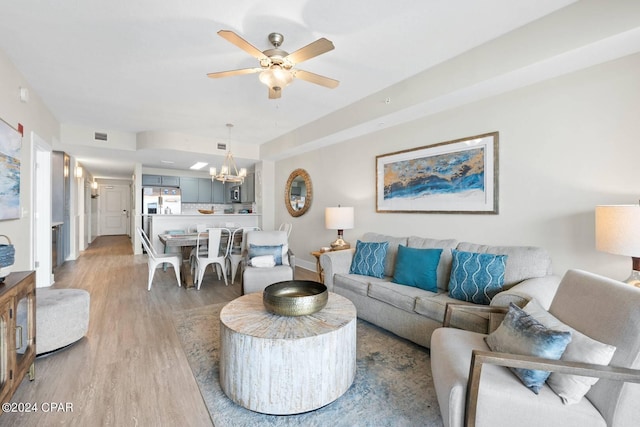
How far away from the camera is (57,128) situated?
4.66 meters

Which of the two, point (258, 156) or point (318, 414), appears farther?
point (258, 156)

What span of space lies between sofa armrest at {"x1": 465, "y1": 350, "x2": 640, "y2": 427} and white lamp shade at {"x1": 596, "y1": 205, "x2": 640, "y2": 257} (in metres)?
1.03

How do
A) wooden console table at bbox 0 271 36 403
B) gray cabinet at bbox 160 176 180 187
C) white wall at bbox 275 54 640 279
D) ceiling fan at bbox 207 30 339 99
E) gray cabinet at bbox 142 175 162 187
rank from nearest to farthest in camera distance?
wooden console table at bbox 0 271 36 403, ceiling fan at bbox 207 30 339 99, white wall at bbox 275 54 640 279, gray cabinet at bbox 142 175 162 187, gray cabinet at bbox 160 176 180 187

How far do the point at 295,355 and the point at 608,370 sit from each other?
53.3 inches

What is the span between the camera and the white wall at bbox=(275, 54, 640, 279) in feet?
6.97

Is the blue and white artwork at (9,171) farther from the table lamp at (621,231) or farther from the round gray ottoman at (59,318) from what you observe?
the table lamp at (621,231)

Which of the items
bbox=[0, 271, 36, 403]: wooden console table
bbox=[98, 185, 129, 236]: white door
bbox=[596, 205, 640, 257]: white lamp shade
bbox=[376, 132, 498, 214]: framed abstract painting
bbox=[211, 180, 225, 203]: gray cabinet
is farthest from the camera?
bbox=[98, 185, 129, 236]: white door

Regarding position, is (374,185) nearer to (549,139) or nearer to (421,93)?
(421,93)

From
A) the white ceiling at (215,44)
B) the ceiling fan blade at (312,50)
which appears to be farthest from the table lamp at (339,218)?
the ceiling fan blade at (312,50)

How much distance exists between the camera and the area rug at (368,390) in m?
1.60

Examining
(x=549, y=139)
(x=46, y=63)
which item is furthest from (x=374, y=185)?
(x=46, y=63)

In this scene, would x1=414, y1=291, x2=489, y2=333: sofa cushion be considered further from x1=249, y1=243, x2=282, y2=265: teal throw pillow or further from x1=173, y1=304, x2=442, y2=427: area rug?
x1=249, y1=243, x2=282, y2=265: teal throw pillow

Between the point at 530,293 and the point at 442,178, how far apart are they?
5.31ft

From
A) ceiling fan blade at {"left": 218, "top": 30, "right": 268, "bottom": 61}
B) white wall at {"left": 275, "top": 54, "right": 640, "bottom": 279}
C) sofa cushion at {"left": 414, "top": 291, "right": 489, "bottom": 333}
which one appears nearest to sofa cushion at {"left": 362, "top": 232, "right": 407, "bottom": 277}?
white wall at {"left": 275, "top": 54, "right": 640, "bottom": 279}
